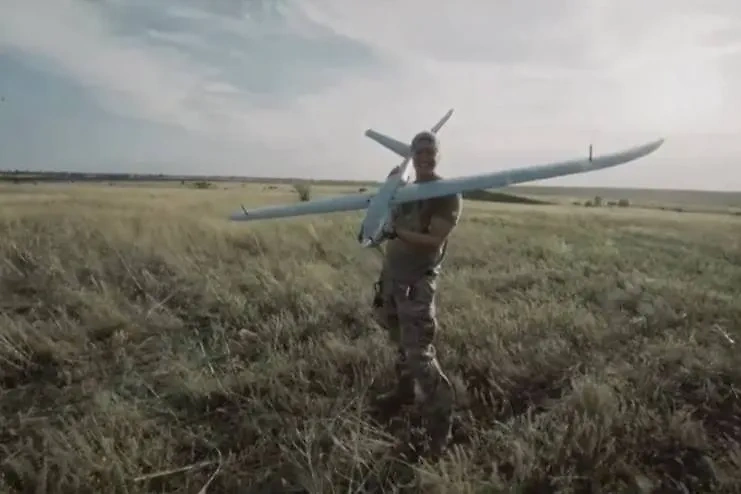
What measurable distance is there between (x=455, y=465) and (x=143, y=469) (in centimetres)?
231

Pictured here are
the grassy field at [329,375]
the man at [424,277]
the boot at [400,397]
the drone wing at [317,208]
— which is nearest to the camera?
the grassy field at [329,375]

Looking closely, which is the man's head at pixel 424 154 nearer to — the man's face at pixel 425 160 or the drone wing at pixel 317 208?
the man's face at pixel 425 160

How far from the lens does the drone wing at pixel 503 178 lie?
4055 millimetres

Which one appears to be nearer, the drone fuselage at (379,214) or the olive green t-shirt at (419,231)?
the drone fuselage at (379,214)

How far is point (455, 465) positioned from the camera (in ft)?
12.6

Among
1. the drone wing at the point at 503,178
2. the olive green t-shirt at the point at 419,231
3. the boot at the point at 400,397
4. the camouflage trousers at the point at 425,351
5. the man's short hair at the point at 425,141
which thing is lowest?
the boot at the point at 400,397

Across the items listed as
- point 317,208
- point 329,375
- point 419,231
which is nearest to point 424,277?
point 419,231

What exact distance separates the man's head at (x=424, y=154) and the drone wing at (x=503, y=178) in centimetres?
13

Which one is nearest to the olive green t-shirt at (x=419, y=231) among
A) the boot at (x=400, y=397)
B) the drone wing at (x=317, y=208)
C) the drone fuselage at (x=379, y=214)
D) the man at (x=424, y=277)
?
the man at (x=424, y=277)

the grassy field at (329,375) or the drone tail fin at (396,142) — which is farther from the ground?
the drone tail fin at (396,142)

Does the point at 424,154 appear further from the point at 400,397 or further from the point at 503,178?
the point at 400,397

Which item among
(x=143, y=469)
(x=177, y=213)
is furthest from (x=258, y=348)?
(x=177, y=213)

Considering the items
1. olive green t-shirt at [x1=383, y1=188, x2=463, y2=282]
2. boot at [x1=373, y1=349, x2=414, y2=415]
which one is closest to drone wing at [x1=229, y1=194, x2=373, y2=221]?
olive green t-shirt at [x1=383, y1=188, x2=463, y2=282]

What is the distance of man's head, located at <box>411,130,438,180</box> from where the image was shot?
163 inches
